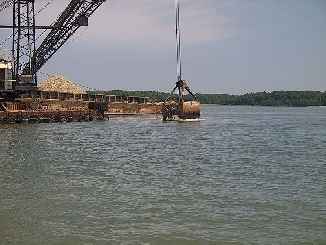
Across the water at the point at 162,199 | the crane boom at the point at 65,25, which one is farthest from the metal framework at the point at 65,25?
the water at the point at 162,199

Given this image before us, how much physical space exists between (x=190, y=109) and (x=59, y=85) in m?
38.4

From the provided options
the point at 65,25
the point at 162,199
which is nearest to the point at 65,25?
the point at 65,25

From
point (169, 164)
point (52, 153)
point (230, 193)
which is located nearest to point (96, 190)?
point (230, 193)

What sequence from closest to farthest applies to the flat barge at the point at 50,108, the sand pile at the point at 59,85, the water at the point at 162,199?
the water at the point at 162,199 < the flat barge at the point at 50,108 < the sand pile at the point at 59,85

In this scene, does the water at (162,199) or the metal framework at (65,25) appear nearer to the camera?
the water at (162,199)

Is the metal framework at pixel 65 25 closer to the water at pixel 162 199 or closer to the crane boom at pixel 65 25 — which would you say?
the crane boom at pixel 65 25

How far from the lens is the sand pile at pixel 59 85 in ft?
269

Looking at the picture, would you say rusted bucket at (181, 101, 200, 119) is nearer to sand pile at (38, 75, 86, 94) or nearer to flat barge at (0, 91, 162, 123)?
flat barge at (0, 91, 162, 123)

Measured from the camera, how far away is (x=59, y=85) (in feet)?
274

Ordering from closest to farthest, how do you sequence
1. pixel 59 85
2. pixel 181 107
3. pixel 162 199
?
pixel 162 199 → pixel 181 107 → pixel 59 85

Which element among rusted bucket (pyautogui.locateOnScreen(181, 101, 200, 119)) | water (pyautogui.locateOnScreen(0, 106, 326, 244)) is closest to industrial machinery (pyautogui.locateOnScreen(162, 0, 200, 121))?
rusted bucket (pyautogui.locateOnScreen(181, 101, 200, 119))

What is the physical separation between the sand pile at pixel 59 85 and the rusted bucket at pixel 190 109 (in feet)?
115

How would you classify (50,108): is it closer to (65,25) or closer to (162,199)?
(65,25)

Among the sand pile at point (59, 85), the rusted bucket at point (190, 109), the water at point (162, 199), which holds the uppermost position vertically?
the sand pile at point (59, 85)
